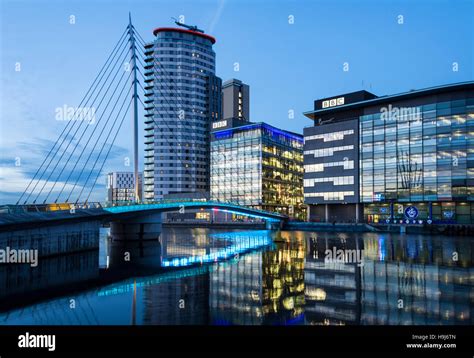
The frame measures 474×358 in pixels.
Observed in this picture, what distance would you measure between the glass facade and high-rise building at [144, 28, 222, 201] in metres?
78.1

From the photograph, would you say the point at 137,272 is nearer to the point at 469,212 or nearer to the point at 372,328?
the point at 372,328

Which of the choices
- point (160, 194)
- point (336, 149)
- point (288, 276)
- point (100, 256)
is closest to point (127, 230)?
point (100, 256)

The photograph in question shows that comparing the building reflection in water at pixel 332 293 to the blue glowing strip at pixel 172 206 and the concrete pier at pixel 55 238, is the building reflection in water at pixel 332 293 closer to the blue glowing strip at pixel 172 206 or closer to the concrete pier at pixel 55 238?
the concrete pier at pixel 55 238

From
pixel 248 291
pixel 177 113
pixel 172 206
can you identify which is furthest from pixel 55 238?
pixel 177 113

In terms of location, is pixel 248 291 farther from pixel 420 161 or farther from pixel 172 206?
pixel 420 161

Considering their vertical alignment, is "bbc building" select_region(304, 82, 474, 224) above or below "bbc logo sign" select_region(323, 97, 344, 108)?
below

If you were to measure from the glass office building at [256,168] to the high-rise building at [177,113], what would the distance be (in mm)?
19244

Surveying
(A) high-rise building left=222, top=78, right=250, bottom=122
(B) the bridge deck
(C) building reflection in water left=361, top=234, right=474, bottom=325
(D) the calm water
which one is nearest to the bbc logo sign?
(B) the bridge deck

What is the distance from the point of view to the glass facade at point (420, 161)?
8638 centimetres

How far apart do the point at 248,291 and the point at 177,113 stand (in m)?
148

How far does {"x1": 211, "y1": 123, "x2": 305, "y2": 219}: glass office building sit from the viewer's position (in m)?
134

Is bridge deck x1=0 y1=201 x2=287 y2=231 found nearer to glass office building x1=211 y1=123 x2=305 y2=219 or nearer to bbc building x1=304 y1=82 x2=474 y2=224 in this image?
bbc building x1=304 y1=82 x2=474 y2=224

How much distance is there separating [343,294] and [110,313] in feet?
40.3

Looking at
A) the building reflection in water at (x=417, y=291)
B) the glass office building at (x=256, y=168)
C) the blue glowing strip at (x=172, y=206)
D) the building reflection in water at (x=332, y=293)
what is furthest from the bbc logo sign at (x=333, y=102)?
the building reflection in water at (x=332, y=293)
